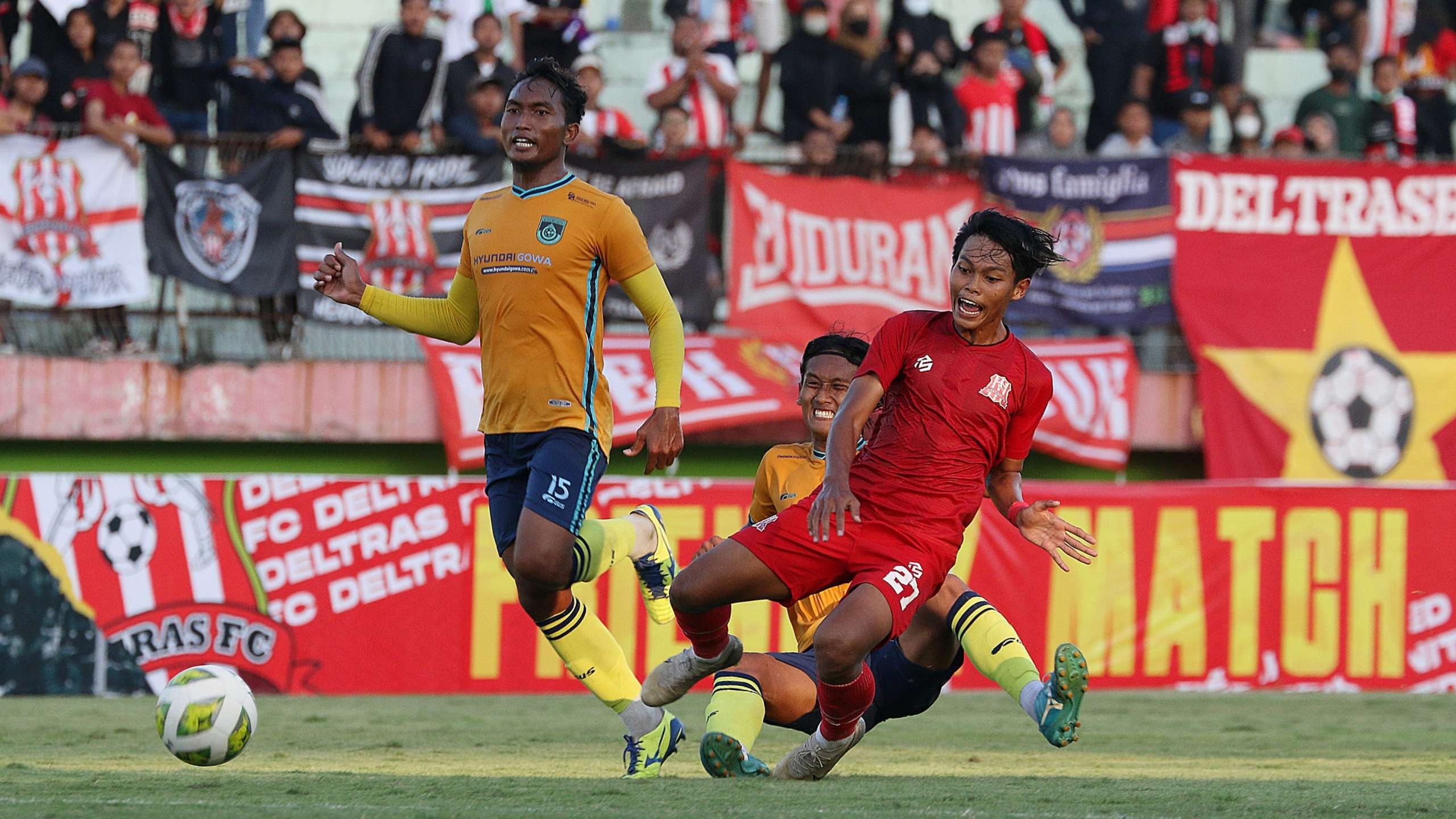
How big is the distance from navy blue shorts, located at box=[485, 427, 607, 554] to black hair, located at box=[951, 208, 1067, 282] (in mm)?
1596

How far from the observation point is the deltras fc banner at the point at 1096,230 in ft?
Result: 48.9

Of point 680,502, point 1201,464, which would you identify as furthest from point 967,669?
point 1201,464

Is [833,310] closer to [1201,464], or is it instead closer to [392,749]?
[1201,464]

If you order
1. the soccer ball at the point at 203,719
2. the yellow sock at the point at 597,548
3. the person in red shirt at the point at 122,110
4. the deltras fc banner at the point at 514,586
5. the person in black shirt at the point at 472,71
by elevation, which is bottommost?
the deltras fc banner at the point at 514,586

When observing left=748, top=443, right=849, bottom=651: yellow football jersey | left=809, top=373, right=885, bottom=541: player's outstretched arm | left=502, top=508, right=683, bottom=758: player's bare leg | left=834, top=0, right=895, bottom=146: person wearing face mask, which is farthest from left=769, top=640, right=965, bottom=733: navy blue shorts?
left=834, top=0, right=895, bottom=146: person wearing face mask

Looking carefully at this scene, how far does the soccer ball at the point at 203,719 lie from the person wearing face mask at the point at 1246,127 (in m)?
11.7

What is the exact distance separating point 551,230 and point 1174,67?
34.7 ft

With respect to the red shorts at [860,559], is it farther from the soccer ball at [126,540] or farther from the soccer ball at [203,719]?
the soccer ball at [126,540]

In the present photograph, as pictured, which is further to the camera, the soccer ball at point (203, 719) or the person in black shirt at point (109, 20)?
the person in black shirt at point (109, 20)

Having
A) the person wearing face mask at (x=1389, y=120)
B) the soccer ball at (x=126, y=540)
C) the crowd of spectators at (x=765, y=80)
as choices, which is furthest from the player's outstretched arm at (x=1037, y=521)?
the person wearing face mask at (x=1389, y=120)

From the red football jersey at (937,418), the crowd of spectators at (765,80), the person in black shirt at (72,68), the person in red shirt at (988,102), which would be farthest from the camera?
the person in red shirt at (988,102)

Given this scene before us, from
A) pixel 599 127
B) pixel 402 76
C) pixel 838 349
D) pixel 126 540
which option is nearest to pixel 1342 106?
pixel 599 127

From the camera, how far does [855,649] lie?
19.8 ft

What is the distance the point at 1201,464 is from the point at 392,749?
9.63 meters
